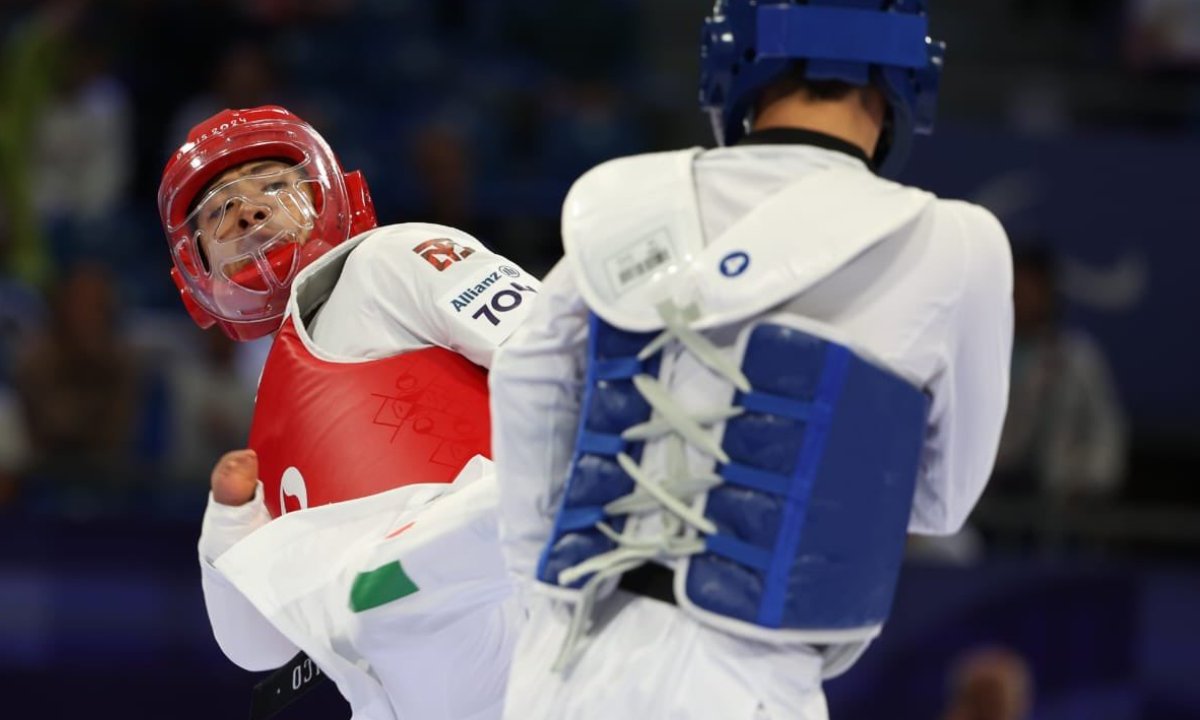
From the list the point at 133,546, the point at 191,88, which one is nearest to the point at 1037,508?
the point at 133,546

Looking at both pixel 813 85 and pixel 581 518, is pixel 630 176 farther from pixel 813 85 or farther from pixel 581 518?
pixel 581 518

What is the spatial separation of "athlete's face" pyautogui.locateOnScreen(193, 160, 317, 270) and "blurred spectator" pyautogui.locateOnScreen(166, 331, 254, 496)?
116 inches

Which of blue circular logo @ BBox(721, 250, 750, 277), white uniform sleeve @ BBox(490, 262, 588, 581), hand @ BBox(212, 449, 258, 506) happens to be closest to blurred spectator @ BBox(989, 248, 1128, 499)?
hand @ BBox(212, 449, 258, 506)

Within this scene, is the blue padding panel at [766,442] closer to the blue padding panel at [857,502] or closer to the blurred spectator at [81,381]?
the blue padding panel at [857,502]

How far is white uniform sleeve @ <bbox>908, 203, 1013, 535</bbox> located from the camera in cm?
283

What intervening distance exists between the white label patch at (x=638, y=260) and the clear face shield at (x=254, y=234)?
1604mm

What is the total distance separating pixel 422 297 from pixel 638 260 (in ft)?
3.45

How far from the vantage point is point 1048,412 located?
24.0ft

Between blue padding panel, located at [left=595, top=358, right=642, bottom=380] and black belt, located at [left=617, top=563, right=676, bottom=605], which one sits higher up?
blue padding panel, located at [left=595, top=358, right=642, bottom=380]

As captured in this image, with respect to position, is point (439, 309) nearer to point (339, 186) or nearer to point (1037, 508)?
point (339, 186)

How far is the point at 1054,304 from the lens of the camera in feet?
24.9

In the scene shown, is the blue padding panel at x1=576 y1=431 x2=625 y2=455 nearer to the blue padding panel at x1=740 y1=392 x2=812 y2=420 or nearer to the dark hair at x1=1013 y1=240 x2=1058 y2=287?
the blue padding panel at x1=740 y1=392 x2=812 y2=420

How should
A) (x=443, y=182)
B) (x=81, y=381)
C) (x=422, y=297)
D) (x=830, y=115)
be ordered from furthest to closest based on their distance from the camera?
(x=443, y=182) < (x=81, y=381) < (x=422, y=297) < (x=830, y=115)

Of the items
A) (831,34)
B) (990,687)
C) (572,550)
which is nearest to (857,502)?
(572,550)
